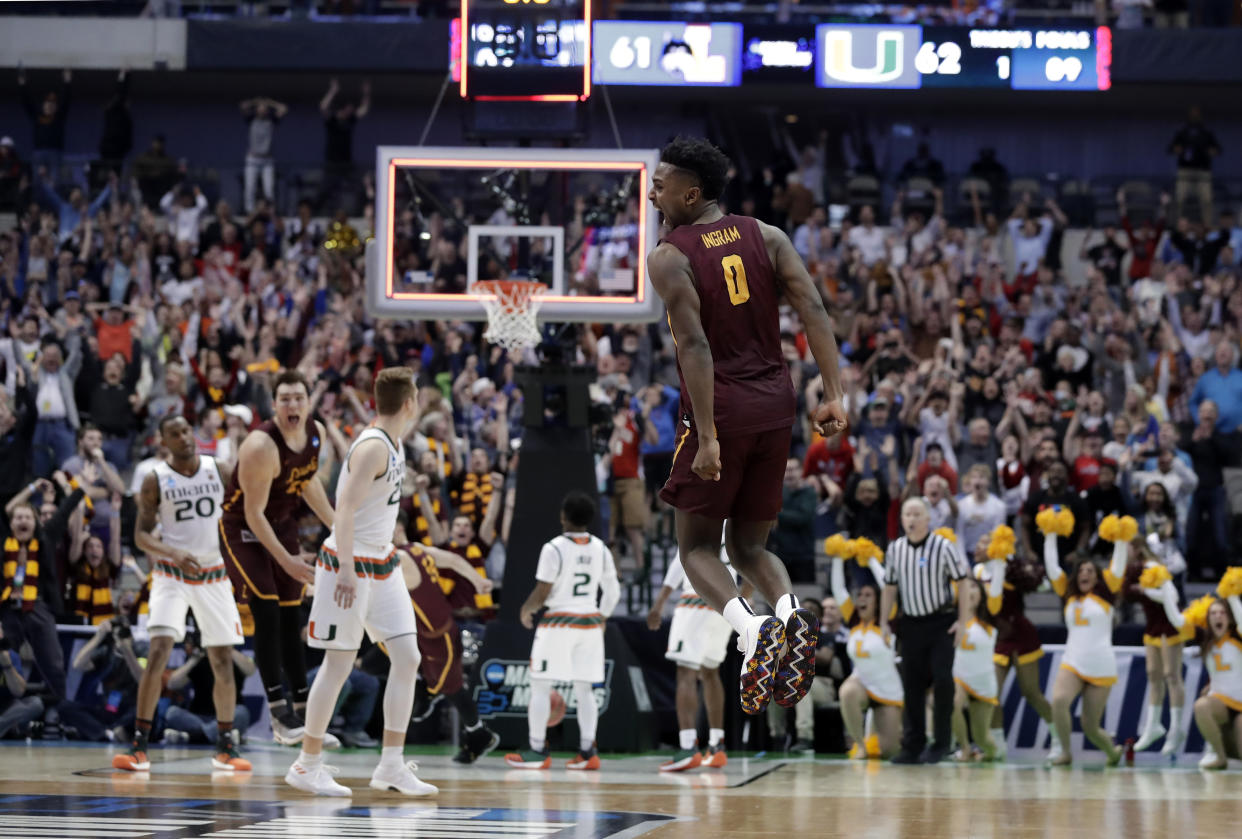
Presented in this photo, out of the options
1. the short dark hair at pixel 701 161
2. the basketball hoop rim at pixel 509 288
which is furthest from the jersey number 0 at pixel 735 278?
the basketball hoop rim at pixel 509 288

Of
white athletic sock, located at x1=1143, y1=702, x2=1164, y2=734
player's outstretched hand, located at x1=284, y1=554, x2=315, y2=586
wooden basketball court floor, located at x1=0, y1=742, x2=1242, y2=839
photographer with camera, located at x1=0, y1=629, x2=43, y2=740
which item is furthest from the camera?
photographer with camera, located at x1=0, y1=629, x2=43, y2=740

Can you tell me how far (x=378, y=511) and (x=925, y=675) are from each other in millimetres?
6410

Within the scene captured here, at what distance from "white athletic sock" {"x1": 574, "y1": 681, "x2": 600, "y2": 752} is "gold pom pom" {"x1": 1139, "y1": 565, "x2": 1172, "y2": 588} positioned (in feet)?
16.4

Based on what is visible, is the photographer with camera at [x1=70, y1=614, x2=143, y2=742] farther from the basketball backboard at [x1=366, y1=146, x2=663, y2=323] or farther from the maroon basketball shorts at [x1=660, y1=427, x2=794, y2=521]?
the maroon basketball shorts at [x1=660, y1=427, x2=794, y2=521]

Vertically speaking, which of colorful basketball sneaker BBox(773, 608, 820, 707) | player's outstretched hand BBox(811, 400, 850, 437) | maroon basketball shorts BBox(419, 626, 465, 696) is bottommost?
maroon basketball shorts BBox(419, 626, 465, 696)

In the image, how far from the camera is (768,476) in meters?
7.26

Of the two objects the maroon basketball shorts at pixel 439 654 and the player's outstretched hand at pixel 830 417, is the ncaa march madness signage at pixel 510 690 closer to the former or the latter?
the maroon basketball shorts at pixel 439 654

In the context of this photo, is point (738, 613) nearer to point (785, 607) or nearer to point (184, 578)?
point (785, 607)

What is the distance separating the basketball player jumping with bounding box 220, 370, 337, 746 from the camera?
10.4 m

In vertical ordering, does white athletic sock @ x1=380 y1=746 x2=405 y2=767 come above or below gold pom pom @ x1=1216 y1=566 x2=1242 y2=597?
below

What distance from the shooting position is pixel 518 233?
14.5 m

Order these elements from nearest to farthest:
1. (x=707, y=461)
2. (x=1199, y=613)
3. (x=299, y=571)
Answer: (x=707, y=461)
(x=299, y=571)
(x=1199, y=613)

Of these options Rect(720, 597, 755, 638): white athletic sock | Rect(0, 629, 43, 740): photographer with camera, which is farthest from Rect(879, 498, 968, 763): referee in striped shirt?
Rect(0, 629, 43, 740): photographer with camera

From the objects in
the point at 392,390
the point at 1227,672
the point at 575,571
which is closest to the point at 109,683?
the point at 575,571
